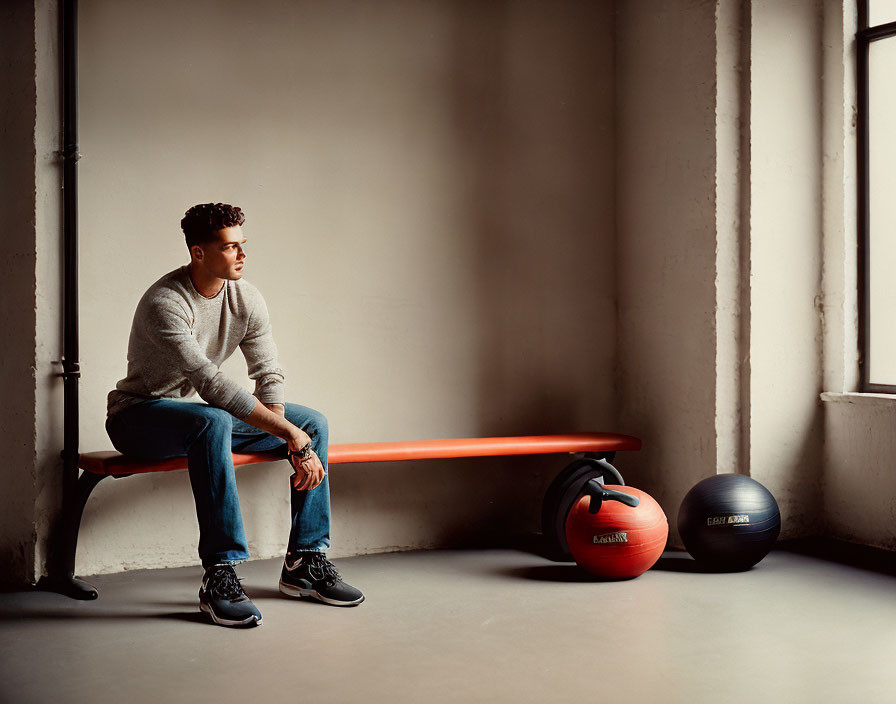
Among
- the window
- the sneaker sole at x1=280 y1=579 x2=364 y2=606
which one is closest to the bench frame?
the sneaker sole at x1=280 y1=579 x2=364 y2=606

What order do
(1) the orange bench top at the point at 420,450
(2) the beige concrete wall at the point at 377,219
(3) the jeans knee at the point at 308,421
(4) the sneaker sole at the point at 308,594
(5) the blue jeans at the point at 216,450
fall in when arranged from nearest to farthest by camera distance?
1. (5) the blue jeans at the point at 216,450
2. (4) the sneaker sole at the point at 308,594
3. (1) the orange bench top at the point at 420,450
4. (3) the jeans knee at the point at 308,421
5. (2) the beige concrete wall at the point at 377,219

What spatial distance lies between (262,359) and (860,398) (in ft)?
8.27

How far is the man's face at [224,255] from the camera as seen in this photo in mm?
3324

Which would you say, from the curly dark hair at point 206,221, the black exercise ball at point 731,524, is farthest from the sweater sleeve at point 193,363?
the black exercise ball at point 731,524

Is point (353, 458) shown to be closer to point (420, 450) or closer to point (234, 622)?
point (420, 450)

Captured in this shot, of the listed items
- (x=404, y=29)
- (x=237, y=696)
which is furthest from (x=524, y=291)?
(x=237, y=696)

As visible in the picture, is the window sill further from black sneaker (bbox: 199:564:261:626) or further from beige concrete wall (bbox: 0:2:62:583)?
beige concrete wall (bbox: 0:2:62:583)

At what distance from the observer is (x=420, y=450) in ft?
12.7

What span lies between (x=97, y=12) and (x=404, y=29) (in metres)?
1.28

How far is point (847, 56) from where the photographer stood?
4.27 metres

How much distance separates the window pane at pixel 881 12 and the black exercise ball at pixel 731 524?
213cm

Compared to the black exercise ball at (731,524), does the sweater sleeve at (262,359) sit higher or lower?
higher

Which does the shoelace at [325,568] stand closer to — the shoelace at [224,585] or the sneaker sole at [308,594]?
the sneaker sole at [308,594]

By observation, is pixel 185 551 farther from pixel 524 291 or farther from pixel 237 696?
pixel 524 291
